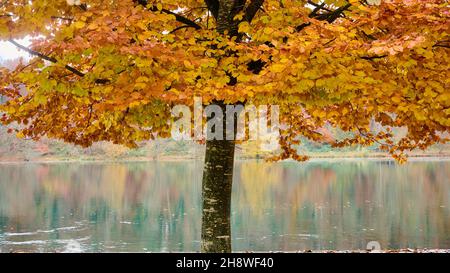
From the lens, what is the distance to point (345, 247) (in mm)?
30375

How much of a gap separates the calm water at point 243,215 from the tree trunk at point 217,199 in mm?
17467

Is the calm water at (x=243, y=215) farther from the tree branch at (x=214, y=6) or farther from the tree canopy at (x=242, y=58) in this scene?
the tree canopy at (x=242, y=58)

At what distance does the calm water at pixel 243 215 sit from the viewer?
1266 inches

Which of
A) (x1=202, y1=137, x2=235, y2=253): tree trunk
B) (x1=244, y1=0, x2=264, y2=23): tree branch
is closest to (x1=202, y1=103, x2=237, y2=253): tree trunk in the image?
(x1=202, y1=137, x2=235, y2=253): tree trunk

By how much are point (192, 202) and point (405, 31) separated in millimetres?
44002

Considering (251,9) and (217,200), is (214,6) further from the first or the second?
(217,200)

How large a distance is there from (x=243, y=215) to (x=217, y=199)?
2929cm

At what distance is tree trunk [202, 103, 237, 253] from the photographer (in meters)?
13.0

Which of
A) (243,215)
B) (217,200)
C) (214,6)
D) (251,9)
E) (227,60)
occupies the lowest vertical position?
(243,215)

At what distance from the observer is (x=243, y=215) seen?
4191cm

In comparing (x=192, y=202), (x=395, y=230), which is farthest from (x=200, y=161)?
(x=395, y=230)

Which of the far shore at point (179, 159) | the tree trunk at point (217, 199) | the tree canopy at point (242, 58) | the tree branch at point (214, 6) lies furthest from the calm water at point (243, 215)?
the far shore at point (179, 159)

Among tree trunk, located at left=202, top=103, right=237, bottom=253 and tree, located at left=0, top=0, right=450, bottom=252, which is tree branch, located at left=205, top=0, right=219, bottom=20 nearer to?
tree, located at left=0, top=0, right=450, bottom=252

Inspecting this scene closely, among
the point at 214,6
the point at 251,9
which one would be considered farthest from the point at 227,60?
the point at 214,6
